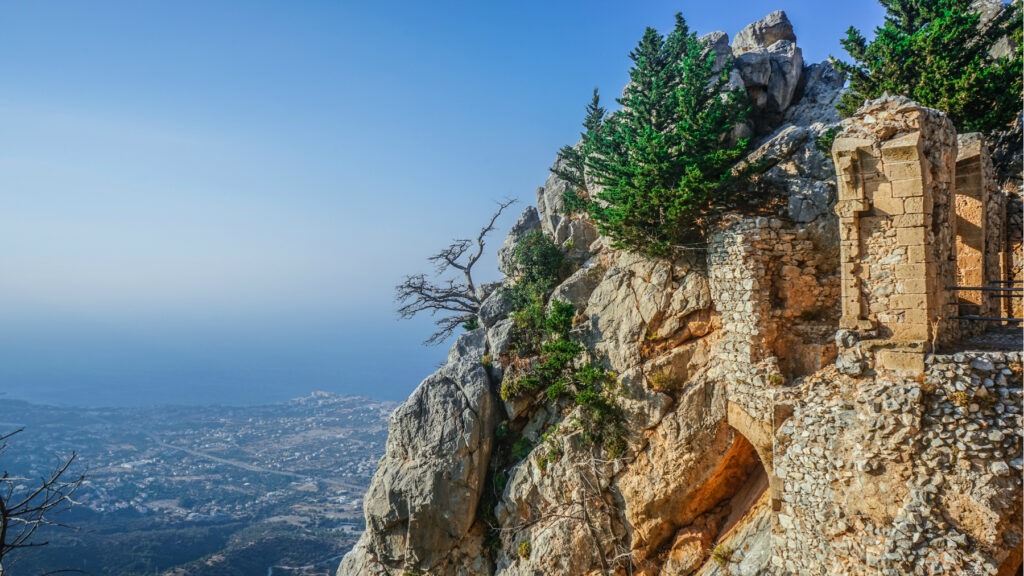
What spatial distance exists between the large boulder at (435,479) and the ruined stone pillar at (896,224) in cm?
1077

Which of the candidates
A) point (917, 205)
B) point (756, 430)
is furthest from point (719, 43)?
point (756, 430)

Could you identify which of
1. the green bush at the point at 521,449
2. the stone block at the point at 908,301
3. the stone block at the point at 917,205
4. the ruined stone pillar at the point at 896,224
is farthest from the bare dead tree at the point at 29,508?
the stone block at the point at 917,205

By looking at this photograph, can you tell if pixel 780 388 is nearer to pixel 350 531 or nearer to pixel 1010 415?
pixel 1010 415

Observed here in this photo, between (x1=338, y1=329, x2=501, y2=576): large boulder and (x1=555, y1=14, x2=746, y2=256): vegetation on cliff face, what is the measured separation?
23.3 ft

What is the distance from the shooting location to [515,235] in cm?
2266

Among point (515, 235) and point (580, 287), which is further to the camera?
point (515, 235)

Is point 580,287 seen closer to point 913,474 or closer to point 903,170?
point 903,170

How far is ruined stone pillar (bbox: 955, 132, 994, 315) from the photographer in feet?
41.4

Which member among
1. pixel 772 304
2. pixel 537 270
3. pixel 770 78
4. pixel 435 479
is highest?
pixel 770 78

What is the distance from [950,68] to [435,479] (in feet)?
61.4

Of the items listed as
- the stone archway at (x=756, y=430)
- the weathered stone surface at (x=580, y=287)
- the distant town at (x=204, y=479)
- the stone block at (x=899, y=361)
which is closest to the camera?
the stone block at (x=899, y=361)

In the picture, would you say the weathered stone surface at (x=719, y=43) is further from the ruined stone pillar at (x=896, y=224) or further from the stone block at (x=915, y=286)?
the stone block at (x=915, y=286)

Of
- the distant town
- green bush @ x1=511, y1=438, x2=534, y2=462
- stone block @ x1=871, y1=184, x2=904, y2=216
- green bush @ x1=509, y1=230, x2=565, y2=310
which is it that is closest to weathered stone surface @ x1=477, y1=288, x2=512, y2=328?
green bush @ x1=509, y1=230, x2=565, y2=310

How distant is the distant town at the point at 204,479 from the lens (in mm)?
43625
